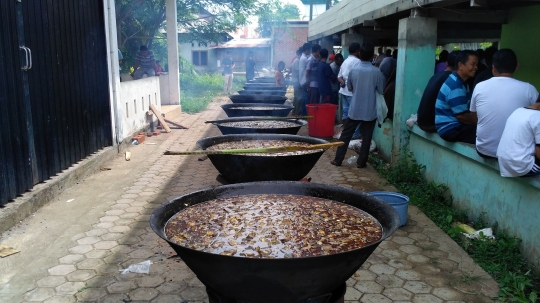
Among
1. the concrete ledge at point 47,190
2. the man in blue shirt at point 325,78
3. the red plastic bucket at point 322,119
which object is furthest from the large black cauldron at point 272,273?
the man in blue shirt at point 325,78

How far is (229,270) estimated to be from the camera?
2311 mm

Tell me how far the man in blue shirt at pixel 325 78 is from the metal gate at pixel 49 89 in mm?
5078

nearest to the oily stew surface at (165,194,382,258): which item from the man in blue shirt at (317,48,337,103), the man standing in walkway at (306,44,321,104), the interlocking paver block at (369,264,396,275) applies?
the interlocking paver block at (369,264,396,275)

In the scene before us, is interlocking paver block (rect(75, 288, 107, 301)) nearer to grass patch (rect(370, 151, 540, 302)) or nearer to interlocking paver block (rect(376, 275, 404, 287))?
interlocking paver block (rect(376, 275, 404, 287))

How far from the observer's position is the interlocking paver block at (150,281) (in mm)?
3943

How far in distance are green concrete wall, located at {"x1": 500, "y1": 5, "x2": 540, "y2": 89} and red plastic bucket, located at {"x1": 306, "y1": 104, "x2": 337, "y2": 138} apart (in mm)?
3727

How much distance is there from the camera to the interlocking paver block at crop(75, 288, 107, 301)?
12.1 feet

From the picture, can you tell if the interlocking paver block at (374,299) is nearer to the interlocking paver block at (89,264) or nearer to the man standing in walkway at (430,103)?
the interlocking paver block at (89,264)

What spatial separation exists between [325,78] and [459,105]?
5.88 metres

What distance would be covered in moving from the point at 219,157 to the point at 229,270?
226 cm

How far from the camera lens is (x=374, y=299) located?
12.3ft

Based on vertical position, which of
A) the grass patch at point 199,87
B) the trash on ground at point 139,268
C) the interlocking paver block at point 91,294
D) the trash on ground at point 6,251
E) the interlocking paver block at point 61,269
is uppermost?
the grass patch at point 199,87

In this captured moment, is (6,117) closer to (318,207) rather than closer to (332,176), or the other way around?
(318,207)

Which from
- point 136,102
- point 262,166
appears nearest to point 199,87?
point 136,102
